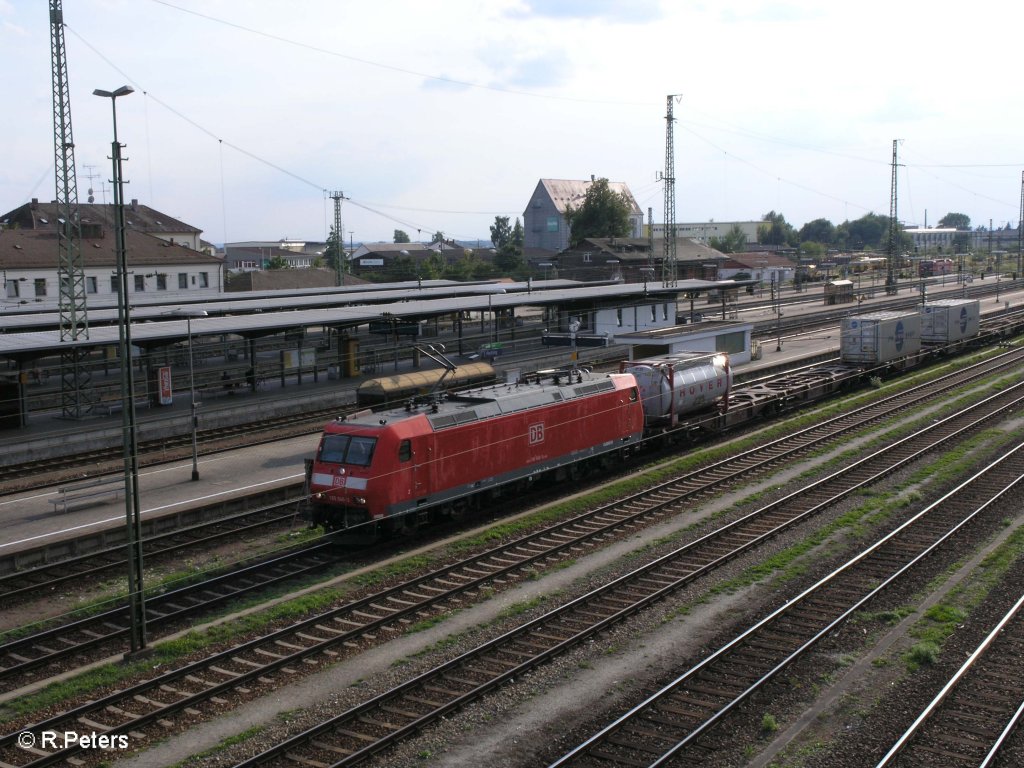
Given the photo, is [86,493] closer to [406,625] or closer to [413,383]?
[413,383]

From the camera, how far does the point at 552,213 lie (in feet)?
464

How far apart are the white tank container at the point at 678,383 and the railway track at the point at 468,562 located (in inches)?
92.3

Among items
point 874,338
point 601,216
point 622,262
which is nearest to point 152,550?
point 874,338

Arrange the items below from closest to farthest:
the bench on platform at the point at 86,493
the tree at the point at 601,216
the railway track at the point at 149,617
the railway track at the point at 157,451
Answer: the railway track at the point at 149,617 < the bench on platform at the point at 86,493 < the railway track at the point at 157,451 < the tree at the point at 601,216

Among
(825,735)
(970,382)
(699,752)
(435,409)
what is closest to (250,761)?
→ (699,752)

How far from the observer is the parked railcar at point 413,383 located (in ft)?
93.8

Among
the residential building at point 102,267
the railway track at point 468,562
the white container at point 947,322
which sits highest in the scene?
the residential building at point 102,267

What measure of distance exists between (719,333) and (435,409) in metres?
25.8

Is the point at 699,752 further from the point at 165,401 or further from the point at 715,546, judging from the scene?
the point at 165,401

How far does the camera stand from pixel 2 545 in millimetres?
19766

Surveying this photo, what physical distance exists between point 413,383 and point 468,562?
11.7m

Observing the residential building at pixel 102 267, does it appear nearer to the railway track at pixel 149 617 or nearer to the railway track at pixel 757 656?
the railway track at pixel 149 617

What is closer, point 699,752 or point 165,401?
point 699,752

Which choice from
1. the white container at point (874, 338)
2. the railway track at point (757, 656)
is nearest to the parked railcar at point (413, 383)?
the railway track at point (757, 656)
